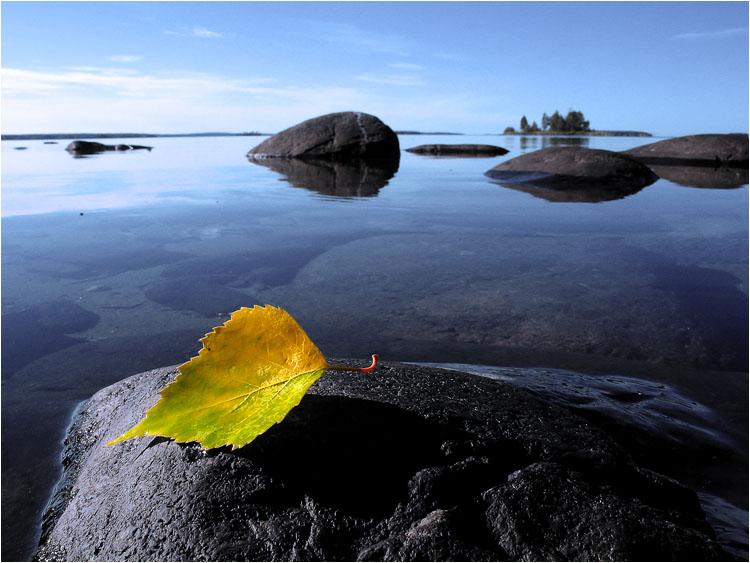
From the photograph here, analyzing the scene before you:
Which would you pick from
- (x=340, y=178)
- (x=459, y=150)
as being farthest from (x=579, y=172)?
(x=459, y=150)

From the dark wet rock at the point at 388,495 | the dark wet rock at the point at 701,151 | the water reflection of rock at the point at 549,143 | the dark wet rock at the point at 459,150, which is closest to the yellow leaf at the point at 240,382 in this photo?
the dark wet rock at the point at 388,495

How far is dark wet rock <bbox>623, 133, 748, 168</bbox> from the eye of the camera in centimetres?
1385

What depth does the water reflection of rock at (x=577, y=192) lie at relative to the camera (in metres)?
7.60

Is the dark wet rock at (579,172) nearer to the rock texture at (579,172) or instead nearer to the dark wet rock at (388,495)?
the rock texture at (579,172)

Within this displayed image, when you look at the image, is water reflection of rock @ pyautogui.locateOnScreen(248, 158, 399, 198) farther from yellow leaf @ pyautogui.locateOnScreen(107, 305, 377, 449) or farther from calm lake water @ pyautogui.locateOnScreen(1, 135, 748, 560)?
yellow leaf @ pyautogui.locateOnScreen(107, 305, 377, 449)

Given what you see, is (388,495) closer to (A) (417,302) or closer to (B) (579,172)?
(A) (417,302)

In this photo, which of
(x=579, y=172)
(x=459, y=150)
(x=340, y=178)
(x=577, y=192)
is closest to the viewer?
(x=577, y=192)

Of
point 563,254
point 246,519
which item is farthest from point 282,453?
point 563,254

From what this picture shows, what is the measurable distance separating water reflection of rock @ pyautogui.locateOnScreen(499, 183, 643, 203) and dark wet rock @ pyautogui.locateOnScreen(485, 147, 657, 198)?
0.12ft

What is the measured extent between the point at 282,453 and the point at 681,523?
0.97 meters

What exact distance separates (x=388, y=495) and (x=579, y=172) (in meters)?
9.73

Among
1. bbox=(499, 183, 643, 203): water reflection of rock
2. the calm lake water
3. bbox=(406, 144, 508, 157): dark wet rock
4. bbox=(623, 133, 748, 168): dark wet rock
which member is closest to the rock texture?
bbox=(499, 183, 643, 203): water reflection of rock

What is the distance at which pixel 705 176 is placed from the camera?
11.4 m

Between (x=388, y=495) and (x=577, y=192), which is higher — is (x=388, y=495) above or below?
below
